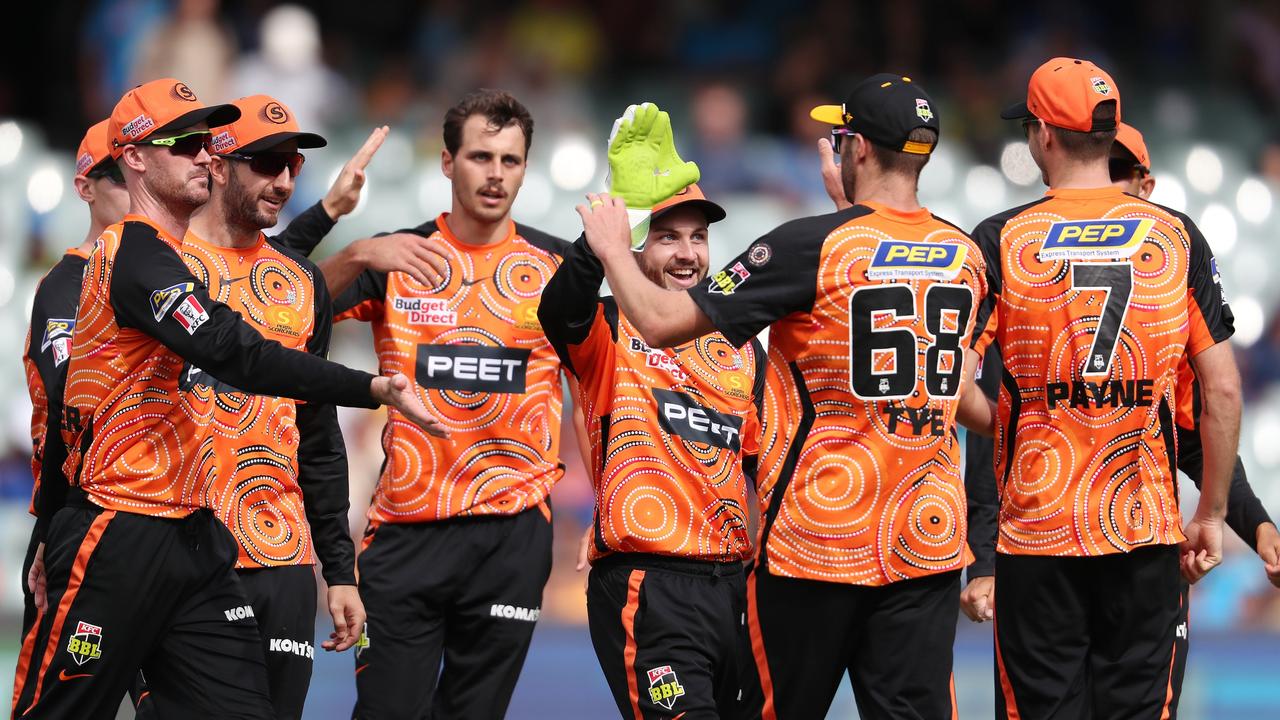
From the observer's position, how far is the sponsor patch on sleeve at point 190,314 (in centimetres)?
516

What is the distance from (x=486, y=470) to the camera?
6574 mm

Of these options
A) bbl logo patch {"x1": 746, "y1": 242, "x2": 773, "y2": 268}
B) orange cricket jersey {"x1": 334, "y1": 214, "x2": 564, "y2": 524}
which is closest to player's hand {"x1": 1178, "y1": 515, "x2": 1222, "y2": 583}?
bbl logo patch {"x1": 746, "y1": 242, "x2": 773, "y2": 268}

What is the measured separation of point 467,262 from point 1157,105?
9.86m

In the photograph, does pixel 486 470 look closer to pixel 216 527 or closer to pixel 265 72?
pixel 216 527

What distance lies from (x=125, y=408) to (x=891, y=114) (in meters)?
2.60

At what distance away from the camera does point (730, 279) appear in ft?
17.3

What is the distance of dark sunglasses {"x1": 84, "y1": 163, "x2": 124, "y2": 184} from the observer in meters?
6.66

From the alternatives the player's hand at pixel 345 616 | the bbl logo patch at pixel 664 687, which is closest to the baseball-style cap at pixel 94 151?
the player's hand at pixel 345 616

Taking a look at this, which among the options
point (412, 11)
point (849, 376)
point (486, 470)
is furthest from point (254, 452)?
point (412, 11)

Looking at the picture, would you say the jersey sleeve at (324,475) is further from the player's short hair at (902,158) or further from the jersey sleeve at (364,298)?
the player's short hair at (902,158)

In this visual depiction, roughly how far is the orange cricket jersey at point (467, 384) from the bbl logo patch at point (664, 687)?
1.12 m

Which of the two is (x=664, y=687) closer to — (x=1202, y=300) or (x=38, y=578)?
(x=38, y=578)

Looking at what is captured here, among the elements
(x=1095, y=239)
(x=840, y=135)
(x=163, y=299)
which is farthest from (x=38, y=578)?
(x=1095, y=239)

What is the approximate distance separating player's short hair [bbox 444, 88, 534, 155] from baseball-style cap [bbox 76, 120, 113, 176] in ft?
4.40
